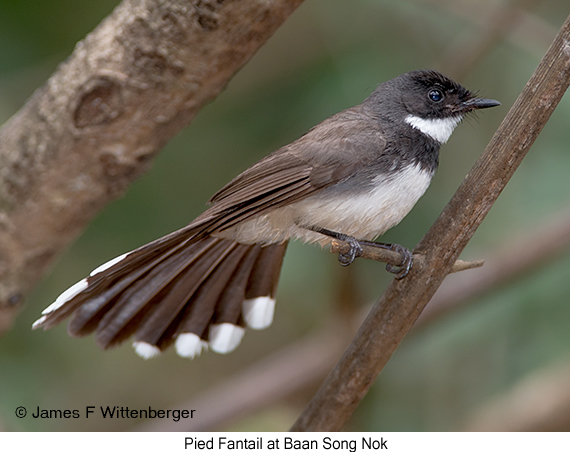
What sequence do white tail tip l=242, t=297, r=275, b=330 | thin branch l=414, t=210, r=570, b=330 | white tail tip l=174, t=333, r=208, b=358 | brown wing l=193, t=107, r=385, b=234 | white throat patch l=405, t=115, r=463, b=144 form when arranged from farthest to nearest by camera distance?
1. thin branch l=414, t=210, r=570, b=330
2. white tail tip l=242, t=297, r=275, b=330
3. white tail tip l=174, t=333, r=208, b=358
4. white throat patch l=405, t=115, r=463, b=144
5. brown wing l=193, t=107, r=385, b=234

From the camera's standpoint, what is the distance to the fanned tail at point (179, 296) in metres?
2.47

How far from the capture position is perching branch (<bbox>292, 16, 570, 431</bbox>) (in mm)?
1883

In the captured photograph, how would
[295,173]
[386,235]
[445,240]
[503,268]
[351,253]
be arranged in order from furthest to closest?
[386,235]
[503,268]
[295,173]
[351,253]
[445,240]

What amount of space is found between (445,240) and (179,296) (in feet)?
3.96

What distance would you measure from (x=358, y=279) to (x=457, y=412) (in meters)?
0.94

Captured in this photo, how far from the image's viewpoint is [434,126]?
2654 mm

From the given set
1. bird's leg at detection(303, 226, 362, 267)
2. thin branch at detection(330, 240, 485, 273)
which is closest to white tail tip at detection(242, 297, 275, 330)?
bird's leg at detection(303, 226, 362, 267)

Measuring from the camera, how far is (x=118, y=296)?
2586 millimetres

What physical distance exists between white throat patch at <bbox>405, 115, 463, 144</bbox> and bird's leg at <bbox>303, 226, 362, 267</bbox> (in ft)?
1.83

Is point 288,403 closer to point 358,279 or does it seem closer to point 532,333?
point 358,279

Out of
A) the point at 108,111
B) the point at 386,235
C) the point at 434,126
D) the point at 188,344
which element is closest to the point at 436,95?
the point at 434,126

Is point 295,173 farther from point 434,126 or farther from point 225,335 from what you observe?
point 225,335

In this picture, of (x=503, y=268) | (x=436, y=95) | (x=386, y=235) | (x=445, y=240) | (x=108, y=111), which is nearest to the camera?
(x=445, y=240)

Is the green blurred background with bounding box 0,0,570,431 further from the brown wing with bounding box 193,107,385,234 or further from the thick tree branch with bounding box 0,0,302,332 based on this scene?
the brown wing with bounding box 193,107,385,234
